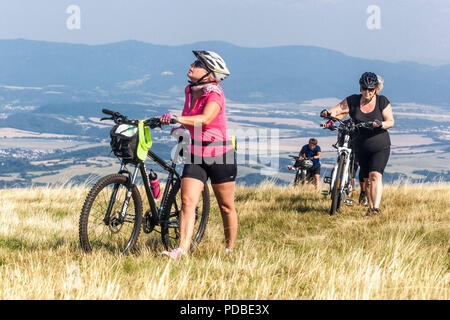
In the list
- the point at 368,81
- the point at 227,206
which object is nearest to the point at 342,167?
the point at 368,81

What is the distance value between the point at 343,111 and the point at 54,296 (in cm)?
596

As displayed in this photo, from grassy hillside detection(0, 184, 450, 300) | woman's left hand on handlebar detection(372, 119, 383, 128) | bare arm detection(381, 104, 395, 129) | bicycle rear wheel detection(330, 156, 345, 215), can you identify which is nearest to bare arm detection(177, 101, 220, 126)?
grassy hillside detection(0, 184, 450, 300)

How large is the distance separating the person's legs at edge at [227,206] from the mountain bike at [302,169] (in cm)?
840

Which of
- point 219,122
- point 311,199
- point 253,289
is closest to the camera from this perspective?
point 253,289

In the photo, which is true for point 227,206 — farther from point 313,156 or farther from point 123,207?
point 313,156

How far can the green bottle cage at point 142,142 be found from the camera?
486 centimetres

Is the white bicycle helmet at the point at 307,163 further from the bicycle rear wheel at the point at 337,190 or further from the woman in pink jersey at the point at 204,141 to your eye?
the woman in pink jersey at the point at 204,141

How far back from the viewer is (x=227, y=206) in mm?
5320

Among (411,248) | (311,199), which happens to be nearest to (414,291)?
(411,248)

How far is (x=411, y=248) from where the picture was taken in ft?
16.9

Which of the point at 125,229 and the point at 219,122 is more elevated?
the point at 219,122

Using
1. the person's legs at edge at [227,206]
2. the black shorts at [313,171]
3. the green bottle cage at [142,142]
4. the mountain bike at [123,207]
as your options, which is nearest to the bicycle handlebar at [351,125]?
the person's legs at edge at [227,206]

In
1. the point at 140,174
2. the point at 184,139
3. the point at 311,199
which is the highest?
the point at 184,139
